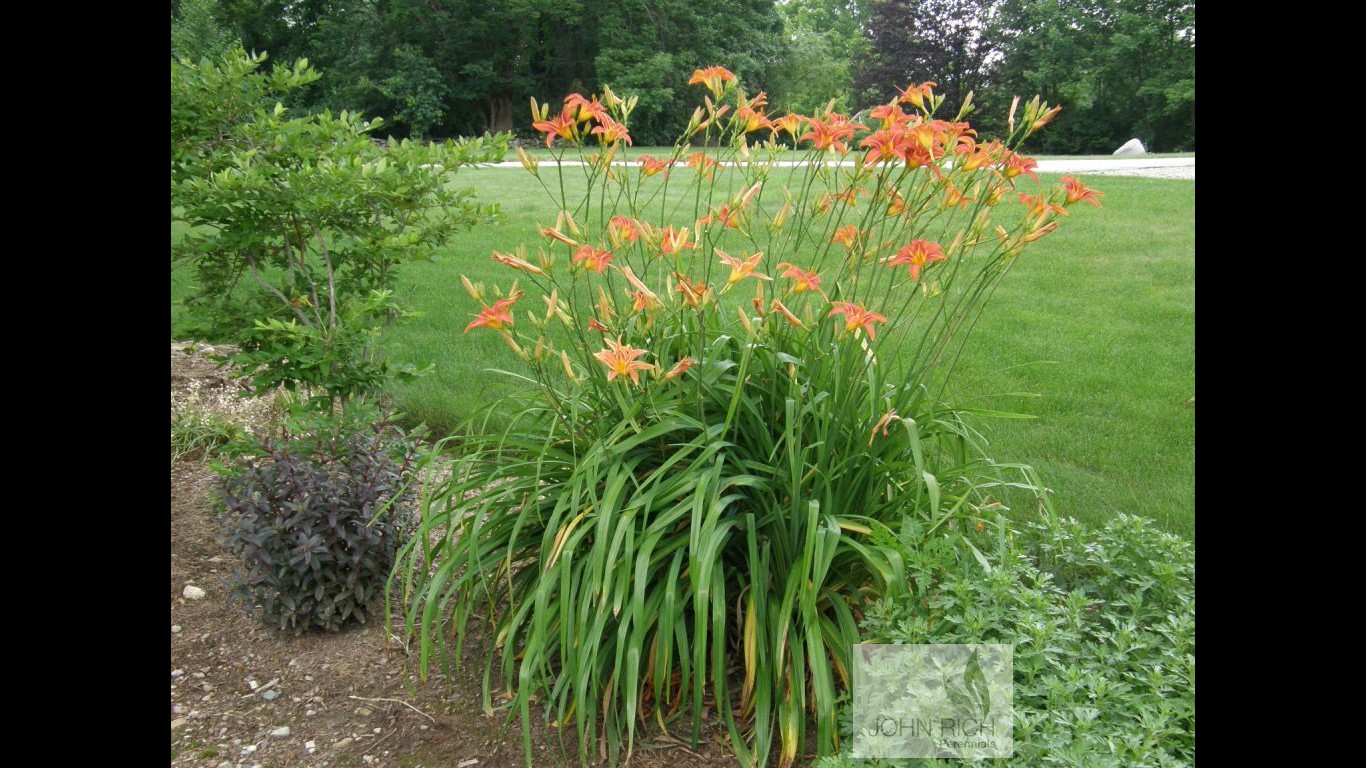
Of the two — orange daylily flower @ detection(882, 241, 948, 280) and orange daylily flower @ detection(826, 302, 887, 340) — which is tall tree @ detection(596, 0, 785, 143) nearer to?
orange daylily flower @ detection(882, 241, 948, 280)

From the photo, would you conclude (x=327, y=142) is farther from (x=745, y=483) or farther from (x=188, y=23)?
(x=188, y=23)

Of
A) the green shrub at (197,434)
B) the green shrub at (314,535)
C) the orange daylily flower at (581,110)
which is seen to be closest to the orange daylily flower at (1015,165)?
the orange daylily flower at (581,110)

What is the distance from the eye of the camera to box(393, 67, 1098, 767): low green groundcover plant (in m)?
2.16

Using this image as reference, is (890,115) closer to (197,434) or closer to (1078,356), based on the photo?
(1078,356)

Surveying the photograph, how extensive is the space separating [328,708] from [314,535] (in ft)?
1.56

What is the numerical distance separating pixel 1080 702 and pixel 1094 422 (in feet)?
8.67

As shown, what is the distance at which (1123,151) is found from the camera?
1895cm

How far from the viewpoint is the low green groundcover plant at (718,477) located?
2.16 metres

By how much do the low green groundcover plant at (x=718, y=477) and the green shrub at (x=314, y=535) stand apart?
0.90 ft

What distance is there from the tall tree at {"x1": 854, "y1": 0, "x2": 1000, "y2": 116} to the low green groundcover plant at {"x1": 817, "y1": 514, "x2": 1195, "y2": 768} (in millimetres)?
24204

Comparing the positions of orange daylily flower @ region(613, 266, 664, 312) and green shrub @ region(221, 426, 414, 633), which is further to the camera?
green shrub @ region(221, 426, 414, 633)

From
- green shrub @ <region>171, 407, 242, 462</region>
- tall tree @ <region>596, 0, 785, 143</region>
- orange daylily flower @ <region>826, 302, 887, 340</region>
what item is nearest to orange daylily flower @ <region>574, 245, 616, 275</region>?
orange daylily flower @ <region>826, 302, 887, 340</region>

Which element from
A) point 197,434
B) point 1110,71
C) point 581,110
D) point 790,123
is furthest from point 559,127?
point 1110,71
